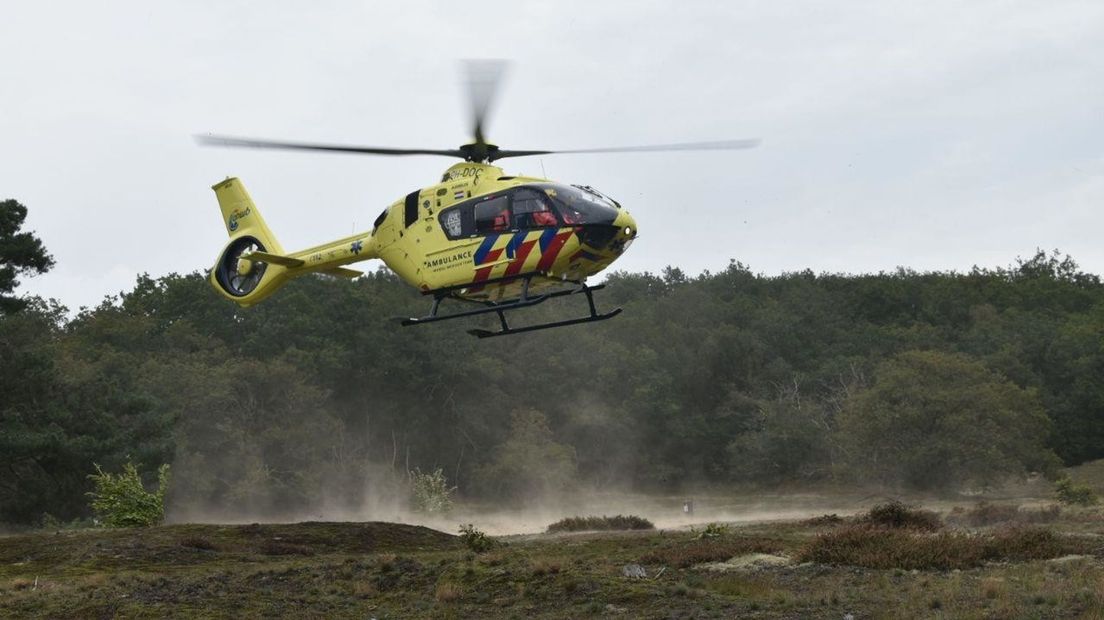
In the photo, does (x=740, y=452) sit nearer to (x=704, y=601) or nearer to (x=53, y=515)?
(x=53, y=515)

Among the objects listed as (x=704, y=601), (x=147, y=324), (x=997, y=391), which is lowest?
(x=704, y=601)

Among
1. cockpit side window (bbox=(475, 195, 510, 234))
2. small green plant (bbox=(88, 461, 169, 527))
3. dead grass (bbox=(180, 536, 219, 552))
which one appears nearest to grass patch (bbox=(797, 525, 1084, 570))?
cockpit side window (bbox=(475, 195, 510, 234))

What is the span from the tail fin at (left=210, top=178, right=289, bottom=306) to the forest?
28710 millimetres

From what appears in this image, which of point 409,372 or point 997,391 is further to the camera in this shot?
point 409,372

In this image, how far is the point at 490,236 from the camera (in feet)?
A: 83.8

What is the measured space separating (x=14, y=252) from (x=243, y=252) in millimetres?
15764

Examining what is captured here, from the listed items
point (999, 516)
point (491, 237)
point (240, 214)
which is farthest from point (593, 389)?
point (491, 237)

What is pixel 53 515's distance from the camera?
47.7m

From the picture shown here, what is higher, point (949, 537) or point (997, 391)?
point (997, 391)

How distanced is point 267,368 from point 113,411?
22.1 meters

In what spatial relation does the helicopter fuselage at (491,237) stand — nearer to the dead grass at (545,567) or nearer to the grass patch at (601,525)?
the dead grass at (545,567)

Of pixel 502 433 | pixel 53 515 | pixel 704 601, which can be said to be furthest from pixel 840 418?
pixel 704 601

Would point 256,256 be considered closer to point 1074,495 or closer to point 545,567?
point 545,567

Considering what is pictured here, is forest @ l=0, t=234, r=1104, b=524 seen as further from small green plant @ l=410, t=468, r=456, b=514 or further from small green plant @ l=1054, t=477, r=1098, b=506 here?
small green plant @ l=1054, t=477, r=1098, b=506
